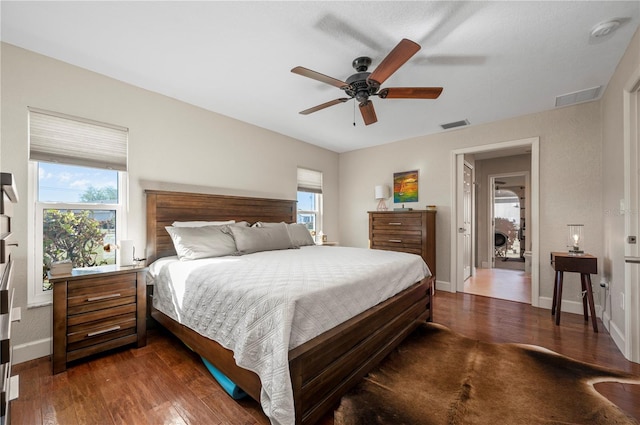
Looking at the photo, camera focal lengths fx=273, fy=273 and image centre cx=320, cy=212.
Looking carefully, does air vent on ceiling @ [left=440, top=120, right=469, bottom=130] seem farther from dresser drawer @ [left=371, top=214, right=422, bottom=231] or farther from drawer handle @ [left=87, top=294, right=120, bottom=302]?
drawer handle @ [left=87, top=294, right=120, bottom=302]

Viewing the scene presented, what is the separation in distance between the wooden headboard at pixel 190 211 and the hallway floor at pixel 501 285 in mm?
3534

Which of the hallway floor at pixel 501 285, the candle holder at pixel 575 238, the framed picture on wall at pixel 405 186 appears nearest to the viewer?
the candle holder at pixel 575 238

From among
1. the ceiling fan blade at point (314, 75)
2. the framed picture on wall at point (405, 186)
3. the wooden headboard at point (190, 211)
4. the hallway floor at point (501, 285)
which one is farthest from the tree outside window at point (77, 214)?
the hallway floor at point (501, 285)

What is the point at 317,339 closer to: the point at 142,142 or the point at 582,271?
the point at 142,142

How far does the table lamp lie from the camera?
5000mm

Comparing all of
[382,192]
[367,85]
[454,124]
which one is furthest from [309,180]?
[367,85]

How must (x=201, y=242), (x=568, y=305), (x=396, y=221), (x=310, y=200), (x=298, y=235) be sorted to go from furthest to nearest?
1. (x=310, y=200)
2. (x=396, y=221)
3. (x=298, y=235)
4. (x=568, y=305)
5. (x=201, y=242)

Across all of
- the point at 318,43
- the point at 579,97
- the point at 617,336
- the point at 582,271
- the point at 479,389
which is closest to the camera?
the point at 479,389

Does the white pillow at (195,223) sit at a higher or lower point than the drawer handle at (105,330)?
higher

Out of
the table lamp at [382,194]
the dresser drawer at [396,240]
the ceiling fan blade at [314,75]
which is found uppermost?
the ceiling fan blade at [314,75]

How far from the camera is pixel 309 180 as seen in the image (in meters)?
5.17

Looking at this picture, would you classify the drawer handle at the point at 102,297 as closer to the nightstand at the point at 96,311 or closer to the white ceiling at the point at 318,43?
the nightstand at the point at 96,311

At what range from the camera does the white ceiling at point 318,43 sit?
1.87 metres

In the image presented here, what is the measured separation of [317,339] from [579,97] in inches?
157
